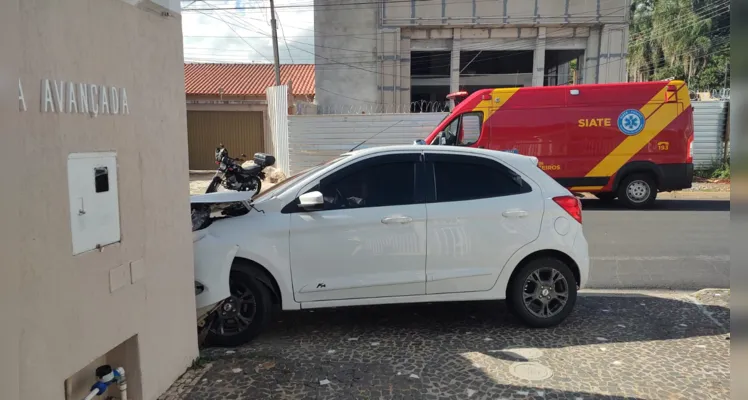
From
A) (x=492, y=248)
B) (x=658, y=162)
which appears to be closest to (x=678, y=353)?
(x=492, y=248)

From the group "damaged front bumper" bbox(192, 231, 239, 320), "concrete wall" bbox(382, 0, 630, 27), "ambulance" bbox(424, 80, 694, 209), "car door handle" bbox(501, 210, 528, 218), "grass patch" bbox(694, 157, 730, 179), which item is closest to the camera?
"damaged front bumper" bbox(192, 231, 239, 320)

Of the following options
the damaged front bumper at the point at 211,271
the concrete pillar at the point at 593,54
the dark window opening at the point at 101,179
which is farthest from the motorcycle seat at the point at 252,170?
the concrete pillar at the point at 593,54

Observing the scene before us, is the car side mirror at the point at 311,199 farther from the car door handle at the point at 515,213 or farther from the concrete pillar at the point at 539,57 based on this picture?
the concrete pillar at the point at 539,57

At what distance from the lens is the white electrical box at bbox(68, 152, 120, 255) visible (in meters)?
2.71

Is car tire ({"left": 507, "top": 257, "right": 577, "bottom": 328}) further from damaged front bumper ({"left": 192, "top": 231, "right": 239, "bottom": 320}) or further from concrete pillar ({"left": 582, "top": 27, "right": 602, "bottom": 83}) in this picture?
concrete pillar ({"left": 582, "top": 27, "right": 602, "bottom": 83})

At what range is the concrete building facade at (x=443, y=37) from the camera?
21.0m

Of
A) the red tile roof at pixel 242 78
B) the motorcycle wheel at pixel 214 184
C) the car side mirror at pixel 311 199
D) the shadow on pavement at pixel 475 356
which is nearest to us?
the shadow on pavement at pixel 475 356

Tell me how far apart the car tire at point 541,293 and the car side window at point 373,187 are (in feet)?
3.90

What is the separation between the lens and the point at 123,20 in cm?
314

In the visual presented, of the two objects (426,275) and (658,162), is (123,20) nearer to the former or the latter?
(426,275)

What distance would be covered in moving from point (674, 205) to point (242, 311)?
1153 cm

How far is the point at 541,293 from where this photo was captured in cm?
474

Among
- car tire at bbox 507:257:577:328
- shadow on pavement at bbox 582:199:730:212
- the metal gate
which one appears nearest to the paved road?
shadow on pavement at bbox 582:199:730:212

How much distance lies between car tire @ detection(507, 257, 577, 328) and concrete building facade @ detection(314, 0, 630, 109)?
1775 cm
